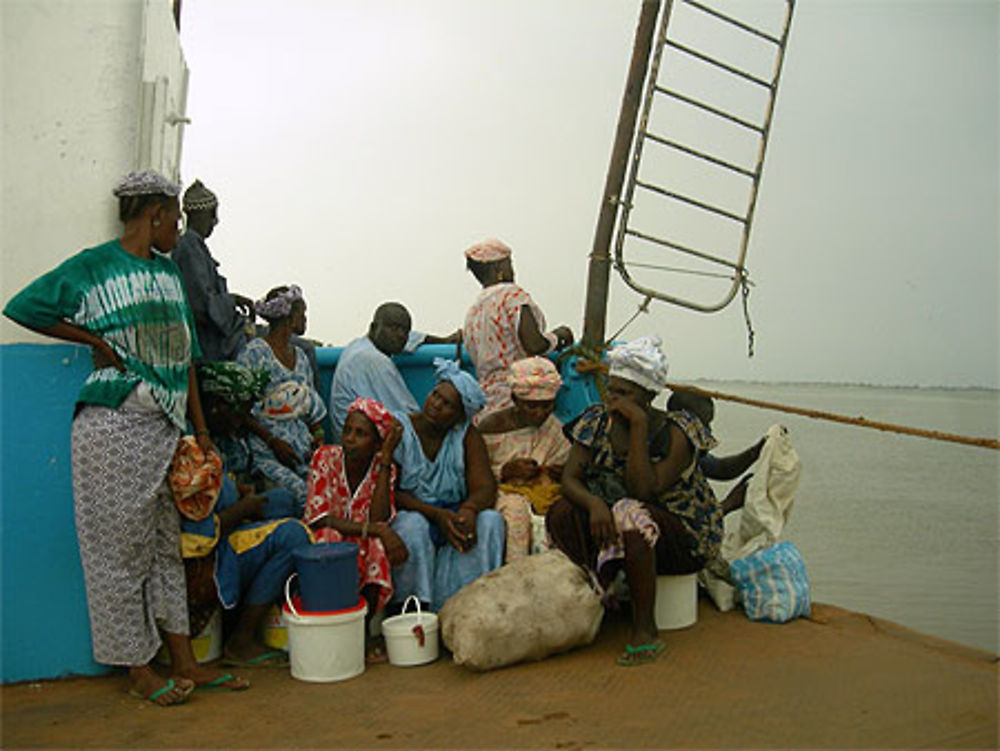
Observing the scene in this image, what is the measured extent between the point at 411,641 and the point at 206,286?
1.98 m

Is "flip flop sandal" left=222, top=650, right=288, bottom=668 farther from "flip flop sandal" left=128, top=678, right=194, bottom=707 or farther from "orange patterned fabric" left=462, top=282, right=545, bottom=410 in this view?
"orange patterned fabric" left=462, top=282, right=545, bottom=410

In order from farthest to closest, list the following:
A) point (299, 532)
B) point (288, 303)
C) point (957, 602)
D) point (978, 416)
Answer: point (978, 416) → point (957, 602) → point (288, 303) → point (299, 532)

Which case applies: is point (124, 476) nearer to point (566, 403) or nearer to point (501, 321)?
point (501, 321)

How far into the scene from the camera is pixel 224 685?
4098mm

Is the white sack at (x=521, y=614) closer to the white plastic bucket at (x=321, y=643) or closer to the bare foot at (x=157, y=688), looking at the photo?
the white plastic bucket at (x=321, y=643)

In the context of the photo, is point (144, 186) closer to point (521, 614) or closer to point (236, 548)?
point (236, 548)

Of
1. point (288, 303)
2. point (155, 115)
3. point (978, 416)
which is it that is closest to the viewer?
point (155, 115)

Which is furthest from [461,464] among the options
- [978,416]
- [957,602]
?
[978,416]

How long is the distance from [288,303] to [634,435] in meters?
1.92

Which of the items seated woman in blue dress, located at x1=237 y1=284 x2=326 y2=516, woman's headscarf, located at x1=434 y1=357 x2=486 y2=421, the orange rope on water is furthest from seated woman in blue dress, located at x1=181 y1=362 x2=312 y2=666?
→ the orange rope on water

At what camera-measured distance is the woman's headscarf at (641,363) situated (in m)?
4.67

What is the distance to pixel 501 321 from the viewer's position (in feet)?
19.0

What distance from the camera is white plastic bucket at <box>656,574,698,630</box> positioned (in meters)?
4.84

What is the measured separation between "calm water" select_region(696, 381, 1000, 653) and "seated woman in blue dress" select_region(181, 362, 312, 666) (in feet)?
13.7
